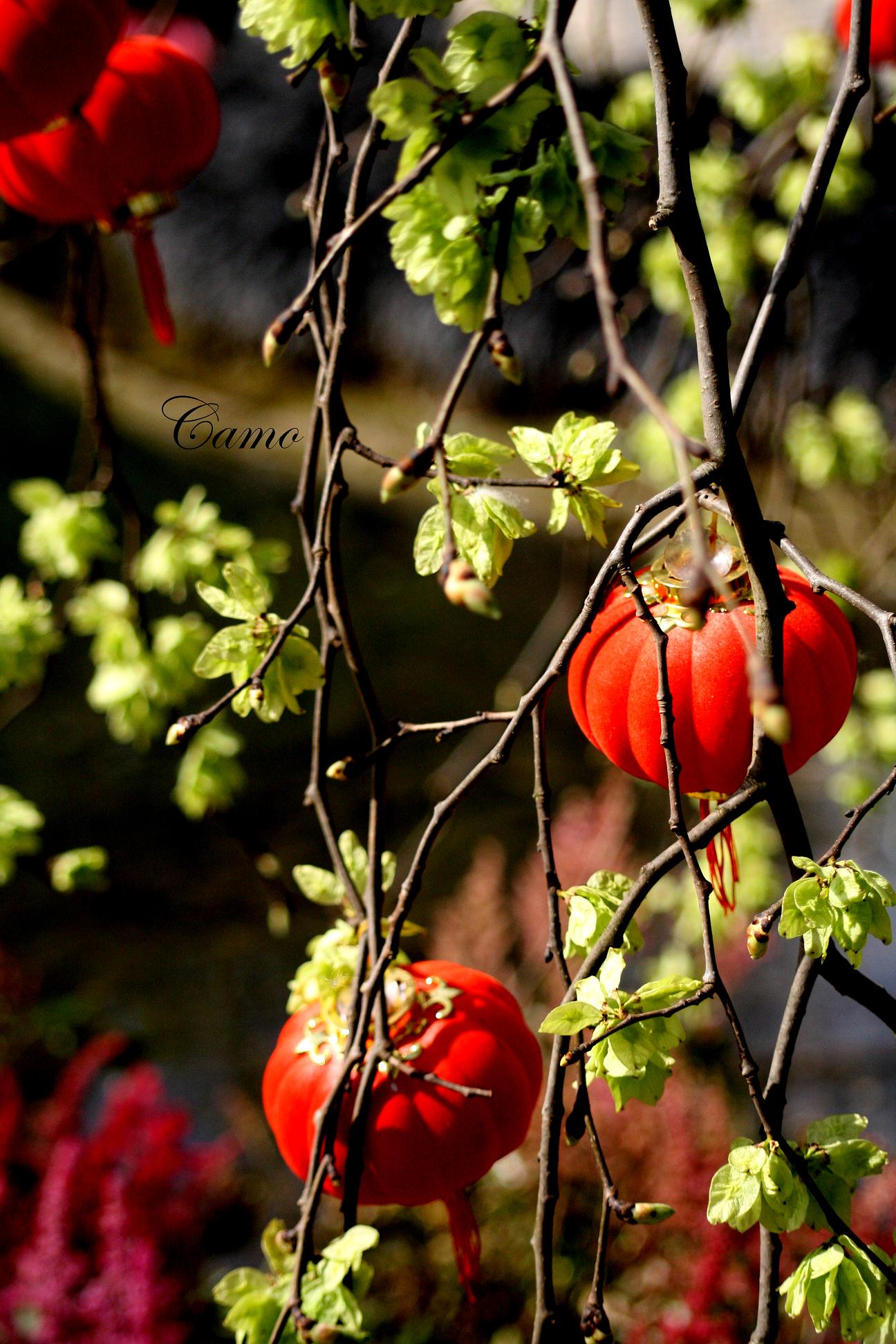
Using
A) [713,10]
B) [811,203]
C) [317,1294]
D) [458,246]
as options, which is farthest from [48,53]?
[713,10]

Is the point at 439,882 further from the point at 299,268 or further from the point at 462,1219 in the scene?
the point at 299,268

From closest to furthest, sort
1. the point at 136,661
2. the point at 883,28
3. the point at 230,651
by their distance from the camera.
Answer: the point at 230,651, the point at 883,28, the point at 136,661

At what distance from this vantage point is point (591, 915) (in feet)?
1.62

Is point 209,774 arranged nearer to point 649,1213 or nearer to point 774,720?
point 649,1213

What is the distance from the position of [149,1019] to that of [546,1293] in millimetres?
2111

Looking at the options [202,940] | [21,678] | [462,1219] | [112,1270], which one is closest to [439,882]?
[202,940]

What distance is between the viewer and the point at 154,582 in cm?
106

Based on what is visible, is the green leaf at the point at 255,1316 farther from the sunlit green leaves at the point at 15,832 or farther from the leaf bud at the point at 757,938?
the sunlit green leaves at the point at 15,832

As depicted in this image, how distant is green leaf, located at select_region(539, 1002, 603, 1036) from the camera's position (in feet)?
1.38

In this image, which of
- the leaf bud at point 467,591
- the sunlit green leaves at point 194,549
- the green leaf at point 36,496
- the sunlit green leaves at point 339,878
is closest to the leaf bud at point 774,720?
the leaf bud at point 467,591

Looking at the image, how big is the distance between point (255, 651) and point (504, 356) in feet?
0.80

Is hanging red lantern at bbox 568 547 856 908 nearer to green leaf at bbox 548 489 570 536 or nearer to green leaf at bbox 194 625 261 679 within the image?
green leaf at bbox 548 489 570 536

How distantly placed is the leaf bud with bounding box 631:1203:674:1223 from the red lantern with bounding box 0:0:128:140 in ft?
2.22

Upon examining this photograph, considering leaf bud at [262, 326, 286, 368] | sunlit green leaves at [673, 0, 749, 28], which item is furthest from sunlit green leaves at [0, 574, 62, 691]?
sunlit green leaves at [673, 0, 749, 28]
